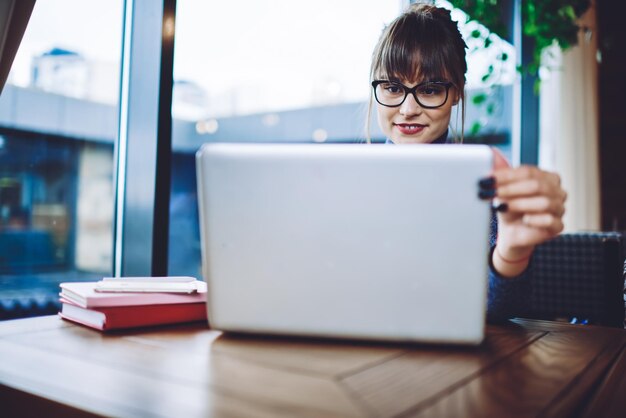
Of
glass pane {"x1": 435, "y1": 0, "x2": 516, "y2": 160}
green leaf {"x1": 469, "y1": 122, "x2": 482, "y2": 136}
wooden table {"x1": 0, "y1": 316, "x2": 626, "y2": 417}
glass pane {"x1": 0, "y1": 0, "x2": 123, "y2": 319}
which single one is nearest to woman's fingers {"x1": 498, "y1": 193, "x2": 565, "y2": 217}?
wooden table {"x1": 0, "y1": 316, "x2": 626, "y2": 417}

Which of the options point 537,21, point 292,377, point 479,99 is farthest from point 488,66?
point 292,377

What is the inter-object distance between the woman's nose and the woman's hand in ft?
2.07

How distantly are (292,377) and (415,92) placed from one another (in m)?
0.94

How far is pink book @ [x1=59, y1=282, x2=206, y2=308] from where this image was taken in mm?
810

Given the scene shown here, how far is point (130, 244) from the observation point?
62.9 inches

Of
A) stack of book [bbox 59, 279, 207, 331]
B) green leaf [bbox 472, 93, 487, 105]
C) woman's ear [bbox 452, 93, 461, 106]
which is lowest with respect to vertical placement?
stack of book [bbox 59, 279, 207, 331]

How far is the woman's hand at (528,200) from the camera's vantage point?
674mm

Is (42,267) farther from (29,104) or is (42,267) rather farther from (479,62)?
(479,62)

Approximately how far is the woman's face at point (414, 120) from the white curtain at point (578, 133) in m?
2.62

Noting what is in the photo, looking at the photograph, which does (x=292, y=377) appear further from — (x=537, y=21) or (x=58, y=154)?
(x=537, y=21)

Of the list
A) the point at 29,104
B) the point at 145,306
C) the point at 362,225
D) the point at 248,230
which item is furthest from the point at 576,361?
the point at 29,104

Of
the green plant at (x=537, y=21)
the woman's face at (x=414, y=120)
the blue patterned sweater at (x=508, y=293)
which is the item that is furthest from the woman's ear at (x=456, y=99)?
the green plant at (x=537, y=21)

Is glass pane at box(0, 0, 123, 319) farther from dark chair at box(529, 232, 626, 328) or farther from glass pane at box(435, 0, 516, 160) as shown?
glass pane at box(435, 0, 516, 160)

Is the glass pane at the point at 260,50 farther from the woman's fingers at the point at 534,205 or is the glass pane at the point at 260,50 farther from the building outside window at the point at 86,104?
the woman's fingers at the point at 534,205
